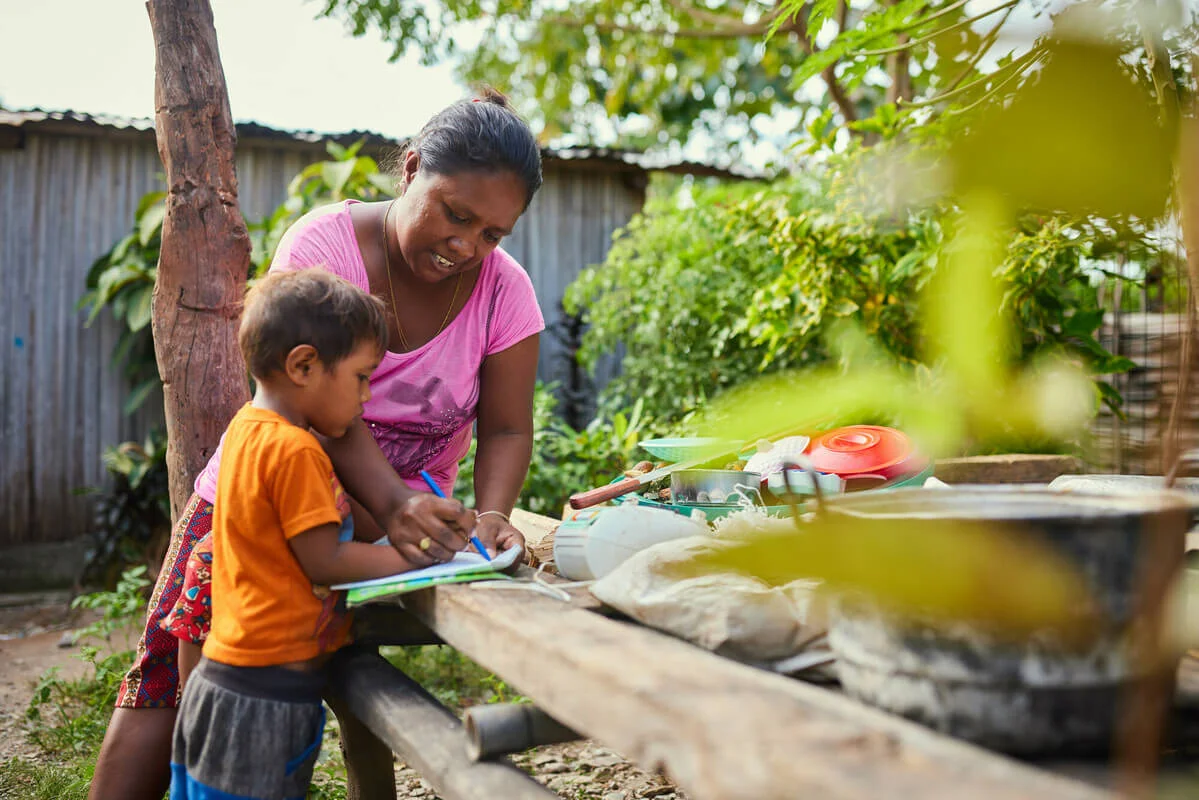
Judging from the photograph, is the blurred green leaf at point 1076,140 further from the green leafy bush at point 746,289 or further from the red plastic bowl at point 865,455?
the green leafy bush at point 746,289

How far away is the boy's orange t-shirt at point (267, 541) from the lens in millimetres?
1556

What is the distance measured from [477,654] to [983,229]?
42.6 inches

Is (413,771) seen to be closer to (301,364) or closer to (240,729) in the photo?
(240,729)

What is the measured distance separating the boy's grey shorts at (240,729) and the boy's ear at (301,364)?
1.65 ft

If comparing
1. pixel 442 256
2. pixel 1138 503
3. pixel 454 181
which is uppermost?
pixel 454 181

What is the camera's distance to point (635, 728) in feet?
2.95

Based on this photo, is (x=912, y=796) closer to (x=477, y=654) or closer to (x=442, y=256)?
(x=477, y=654)

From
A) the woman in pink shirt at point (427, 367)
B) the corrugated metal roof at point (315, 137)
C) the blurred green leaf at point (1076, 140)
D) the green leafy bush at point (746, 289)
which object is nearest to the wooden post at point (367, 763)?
the woman in pink shirt at point (427, 367)

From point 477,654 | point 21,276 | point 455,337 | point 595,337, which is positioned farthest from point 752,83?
point 477,654

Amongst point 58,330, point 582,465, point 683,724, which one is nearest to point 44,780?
point 582,465

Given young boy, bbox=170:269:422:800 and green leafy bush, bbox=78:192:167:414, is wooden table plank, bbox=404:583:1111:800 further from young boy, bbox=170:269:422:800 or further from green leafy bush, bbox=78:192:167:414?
green leafy bush, bbox=78:192:167:414

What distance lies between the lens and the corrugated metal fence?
6.37 m

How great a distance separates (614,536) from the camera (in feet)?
5.27

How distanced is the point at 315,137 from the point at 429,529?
583cm
